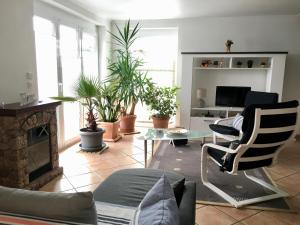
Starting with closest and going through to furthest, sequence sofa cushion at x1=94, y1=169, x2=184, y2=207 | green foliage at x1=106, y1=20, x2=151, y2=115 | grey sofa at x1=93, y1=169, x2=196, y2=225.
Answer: grey sofa at x1=93, y1=169, x2=196, y2=225, sofa cushion at x1=94, y1=169, x2=184, y2=207, green foliage at x1=106, y1=20, x2=151, y2=115

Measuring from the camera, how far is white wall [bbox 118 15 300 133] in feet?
15.6

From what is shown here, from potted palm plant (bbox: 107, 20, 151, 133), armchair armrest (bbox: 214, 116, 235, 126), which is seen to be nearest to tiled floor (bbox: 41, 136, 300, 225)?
potted palm plant (bbox: 107, 20, 151, 133)

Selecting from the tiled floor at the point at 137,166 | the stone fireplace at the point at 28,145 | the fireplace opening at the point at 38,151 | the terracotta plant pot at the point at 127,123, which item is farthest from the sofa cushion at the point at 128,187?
the terracotta plant pot at the point at 127,123

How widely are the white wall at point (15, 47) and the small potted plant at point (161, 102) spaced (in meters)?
2.40

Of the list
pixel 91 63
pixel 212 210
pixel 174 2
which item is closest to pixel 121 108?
pixel 91 63

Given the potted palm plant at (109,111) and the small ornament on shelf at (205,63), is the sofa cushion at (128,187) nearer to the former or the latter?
the potted palm plant at (109,111)

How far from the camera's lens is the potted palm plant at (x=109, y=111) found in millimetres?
4367

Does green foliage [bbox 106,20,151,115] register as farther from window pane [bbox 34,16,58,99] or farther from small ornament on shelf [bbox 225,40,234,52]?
small ornament on shelf [bbox 225,40,234,52]

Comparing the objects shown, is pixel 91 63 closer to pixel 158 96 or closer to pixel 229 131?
pixel 158 96

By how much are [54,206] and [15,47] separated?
2500 millimetres

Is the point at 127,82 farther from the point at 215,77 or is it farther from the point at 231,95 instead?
the point at 231,95

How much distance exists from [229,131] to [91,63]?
309cm

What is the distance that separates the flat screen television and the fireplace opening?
11.1 feet

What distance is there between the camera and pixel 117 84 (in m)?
4.66
